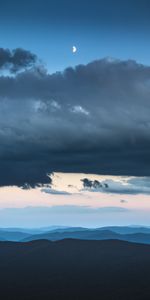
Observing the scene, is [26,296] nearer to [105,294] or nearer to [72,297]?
[72,297]

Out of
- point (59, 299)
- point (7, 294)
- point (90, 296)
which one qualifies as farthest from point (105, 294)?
point (7, 294)

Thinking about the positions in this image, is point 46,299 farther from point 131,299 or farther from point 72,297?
point 131,299

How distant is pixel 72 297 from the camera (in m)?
191

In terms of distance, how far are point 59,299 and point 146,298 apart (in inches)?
1335

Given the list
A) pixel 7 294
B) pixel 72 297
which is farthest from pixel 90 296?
pixel 7 294

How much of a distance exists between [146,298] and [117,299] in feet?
36.0

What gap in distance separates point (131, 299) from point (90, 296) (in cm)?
1907

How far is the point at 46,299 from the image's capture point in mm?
186375

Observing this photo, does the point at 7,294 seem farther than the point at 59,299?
Yes

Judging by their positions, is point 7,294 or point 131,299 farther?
point 7,294

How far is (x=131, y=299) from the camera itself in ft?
589

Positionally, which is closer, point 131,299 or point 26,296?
point 131,299

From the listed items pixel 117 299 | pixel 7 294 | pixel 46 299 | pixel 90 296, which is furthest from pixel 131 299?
pixel 7 294

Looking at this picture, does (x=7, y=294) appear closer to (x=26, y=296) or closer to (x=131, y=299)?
(x=26, y=296)
